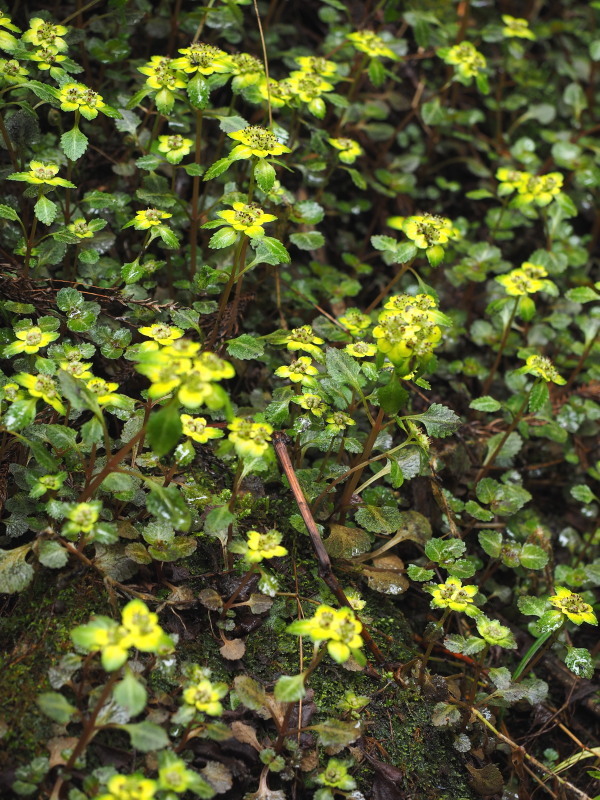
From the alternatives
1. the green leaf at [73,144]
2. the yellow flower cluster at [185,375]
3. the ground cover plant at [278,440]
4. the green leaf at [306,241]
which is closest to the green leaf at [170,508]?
the ground cover plant at [278,440]

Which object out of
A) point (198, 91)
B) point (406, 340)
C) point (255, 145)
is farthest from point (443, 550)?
point (198, 91)

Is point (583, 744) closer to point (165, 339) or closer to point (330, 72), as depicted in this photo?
point (165, 339)

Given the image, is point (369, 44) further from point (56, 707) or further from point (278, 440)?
point (56, 707)

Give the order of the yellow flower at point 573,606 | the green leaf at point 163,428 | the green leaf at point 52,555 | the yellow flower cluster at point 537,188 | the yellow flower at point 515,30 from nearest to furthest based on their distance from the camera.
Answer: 1. the green leaf at point 163,428
2. the green leaf at point 52,555
3. the yellow flower at point 573,606
4. the yellow flower cluster at point 537,188
5. the yellow flower at point 515,30

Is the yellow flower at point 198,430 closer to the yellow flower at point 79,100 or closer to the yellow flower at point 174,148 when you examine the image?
the yellow flower at point 174,148

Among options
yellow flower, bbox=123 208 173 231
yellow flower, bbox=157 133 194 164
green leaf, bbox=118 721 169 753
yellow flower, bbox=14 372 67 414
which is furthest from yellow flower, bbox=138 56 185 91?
green leaf, bbox=118 721 169 753

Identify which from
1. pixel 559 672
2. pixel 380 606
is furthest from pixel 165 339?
pixel 559 672
